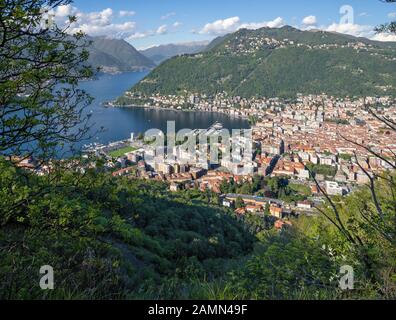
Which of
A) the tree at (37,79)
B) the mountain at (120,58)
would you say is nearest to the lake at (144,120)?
the tree at (37,79)

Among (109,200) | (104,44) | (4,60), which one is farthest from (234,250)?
(104,44)

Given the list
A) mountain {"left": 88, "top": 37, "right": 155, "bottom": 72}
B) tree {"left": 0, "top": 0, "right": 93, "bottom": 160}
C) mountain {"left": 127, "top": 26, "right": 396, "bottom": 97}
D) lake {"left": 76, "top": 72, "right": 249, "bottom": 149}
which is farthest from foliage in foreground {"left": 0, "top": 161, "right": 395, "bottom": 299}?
A: mountain {"left": 88, "top": 37, "right": 155, "bottom": 72}

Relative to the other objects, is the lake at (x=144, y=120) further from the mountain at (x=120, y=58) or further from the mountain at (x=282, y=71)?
the mountain at (x=120, y=58)

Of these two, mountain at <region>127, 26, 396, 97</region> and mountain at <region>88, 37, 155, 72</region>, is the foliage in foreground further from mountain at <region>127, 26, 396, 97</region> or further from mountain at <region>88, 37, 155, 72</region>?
mountain at <region>88, 37, 155, 72</region>

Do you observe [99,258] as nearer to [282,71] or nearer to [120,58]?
[282,71]
